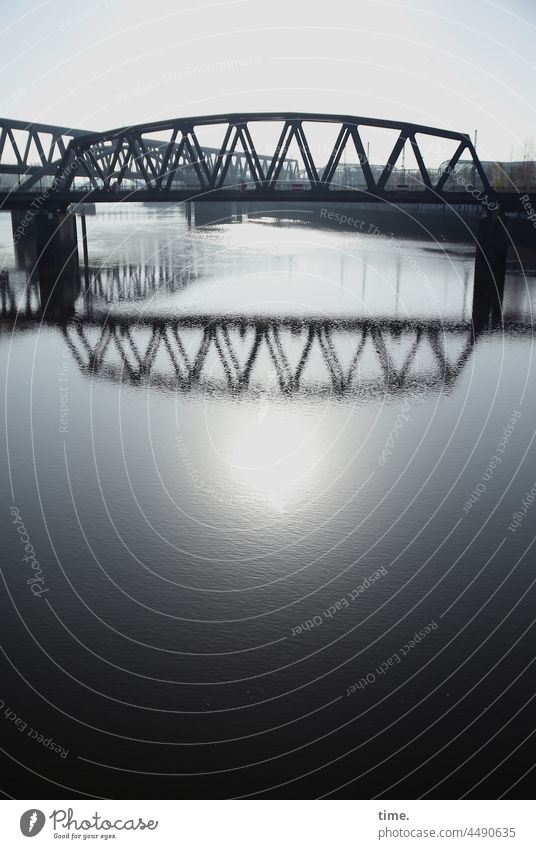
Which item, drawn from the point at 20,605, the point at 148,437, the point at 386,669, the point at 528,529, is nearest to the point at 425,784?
the point at 386,669

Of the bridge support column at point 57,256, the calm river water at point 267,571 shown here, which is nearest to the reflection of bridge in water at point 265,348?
the calm river water at point 267,571

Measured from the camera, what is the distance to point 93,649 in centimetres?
1730

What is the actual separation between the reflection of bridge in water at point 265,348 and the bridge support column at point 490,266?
32.8 inches

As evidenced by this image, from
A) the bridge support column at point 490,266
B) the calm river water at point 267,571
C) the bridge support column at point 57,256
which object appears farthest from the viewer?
the bridge support column at point 57,256

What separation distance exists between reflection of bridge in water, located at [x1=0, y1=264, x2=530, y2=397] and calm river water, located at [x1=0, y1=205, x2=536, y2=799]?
32 cm

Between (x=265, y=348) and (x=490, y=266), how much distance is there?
42.1 m

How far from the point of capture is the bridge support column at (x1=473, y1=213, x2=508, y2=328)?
6700 cm

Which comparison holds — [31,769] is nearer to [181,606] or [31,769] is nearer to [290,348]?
[181,606]

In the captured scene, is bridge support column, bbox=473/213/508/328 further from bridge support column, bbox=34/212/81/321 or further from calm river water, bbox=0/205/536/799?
bridge support column, bbox=34/212/81/321

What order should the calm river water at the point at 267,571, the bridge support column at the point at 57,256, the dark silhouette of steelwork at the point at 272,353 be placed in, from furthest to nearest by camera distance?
the bridge support column at the point at 57,256 < the dark silhouette of steelwork at the point at 272,353 < the calm river water at the point at 267,571

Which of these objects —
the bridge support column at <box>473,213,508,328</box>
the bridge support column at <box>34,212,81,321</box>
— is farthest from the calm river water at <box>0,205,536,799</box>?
the bridge support column at <box>34,212,81,321</box>

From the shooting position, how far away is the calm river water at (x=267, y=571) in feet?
47.0

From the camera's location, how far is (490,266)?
82.9 m

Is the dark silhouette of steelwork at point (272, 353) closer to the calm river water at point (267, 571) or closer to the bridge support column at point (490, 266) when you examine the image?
the calm river water at point (267, 571)
